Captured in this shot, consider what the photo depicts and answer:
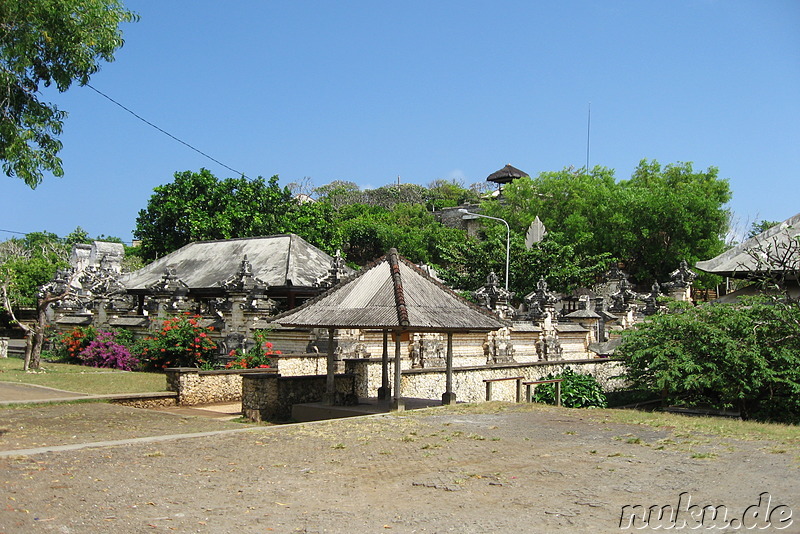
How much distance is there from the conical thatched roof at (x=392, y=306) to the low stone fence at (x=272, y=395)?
1.32 m

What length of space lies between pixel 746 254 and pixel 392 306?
47.6 feet

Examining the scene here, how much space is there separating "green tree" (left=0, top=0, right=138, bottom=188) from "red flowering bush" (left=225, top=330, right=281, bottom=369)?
9903mm

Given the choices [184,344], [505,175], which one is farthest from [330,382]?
[505,175]

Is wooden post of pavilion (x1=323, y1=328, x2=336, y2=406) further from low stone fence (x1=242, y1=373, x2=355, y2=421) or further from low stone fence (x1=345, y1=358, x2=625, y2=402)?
low stone fence (x1=345, y1=358, x2=625, y2=402)

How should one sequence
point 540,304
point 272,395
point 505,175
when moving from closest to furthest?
point 272,395
point 540,304
point 505,175

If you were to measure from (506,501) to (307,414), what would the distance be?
8652 mm

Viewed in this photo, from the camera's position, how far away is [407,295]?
15.0 meters

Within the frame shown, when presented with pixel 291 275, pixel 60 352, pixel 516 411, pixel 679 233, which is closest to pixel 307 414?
pixel 516 411

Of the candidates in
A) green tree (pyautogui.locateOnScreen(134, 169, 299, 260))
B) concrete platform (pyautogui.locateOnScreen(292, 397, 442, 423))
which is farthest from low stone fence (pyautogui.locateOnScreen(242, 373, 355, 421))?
green tree (pyautogui.locateOnScreen(134, 169, 299, 260))

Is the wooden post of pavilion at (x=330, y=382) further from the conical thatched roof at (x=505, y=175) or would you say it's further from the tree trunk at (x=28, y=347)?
the conical thatched roof at (x=505, y=175)

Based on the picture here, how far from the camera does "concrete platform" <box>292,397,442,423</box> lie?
48.5 feet

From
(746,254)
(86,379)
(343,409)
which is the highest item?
(746,254)

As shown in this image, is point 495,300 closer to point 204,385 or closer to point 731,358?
point 731,358

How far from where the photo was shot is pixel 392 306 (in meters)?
14.6
